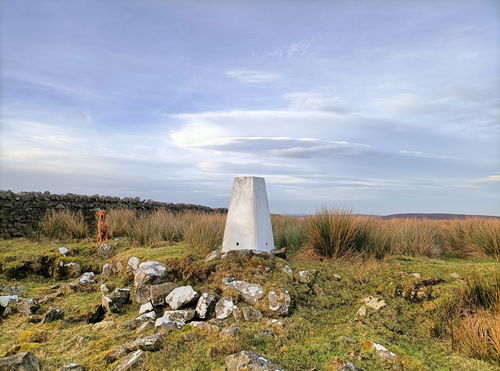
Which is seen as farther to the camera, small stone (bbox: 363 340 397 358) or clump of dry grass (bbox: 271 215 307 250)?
clump of dry grass (bbox: 271 215 307 250)

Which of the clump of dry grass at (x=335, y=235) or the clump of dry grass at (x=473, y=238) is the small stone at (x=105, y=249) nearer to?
the clump of dry grass at (x=335, y=235)

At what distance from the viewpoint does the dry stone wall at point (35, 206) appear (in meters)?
13.3

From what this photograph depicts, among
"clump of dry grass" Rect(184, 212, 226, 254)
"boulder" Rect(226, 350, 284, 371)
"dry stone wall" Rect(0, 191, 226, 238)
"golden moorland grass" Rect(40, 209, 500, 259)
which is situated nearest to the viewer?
"boulder" Rect(226, 350, 284, 371)

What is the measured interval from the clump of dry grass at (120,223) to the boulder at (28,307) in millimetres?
4809

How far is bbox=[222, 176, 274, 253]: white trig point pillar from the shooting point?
727cm

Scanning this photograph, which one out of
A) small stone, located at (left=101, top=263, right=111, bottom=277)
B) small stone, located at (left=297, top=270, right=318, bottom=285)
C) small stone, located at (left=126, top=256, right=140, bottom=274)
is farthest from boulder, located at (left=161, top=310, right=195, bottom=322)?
small stone, located at (left=101, top=263, right=111, bottom=277)

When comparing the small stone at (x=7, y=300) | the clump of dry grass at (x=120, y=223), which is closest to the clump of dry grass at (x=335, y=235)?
the small stone at (x=7, y=300)

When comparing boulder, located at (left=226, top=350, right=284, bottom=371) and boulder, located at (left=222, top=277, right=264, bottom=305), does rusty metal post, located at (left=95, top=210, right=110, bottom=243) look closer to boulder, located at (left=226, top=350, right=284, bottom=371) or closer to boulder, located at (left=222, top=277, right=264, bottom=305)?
boulder, located at (left=222, top=277, right=264, bottom=305)

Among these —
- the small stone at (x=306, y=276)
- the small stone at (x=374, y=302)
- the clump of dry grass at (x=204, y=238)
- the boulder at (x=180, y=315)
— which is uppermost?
the clump of dry grass at (x=204, y=238)

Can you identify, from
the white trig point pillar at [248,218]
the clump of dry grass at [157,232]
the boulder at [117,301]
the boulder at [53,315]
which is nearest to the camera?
the boulder at [53,315]

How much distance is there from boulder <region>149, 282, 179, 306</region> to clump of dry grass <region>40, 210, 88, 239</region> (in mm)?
7594

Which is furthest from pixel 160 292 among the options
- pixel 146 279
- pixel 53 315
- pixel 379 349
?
pixel 379 349

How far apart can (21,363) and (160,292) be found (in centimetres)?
210

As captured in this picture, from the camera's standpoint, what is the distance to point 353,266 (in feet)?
24.0
